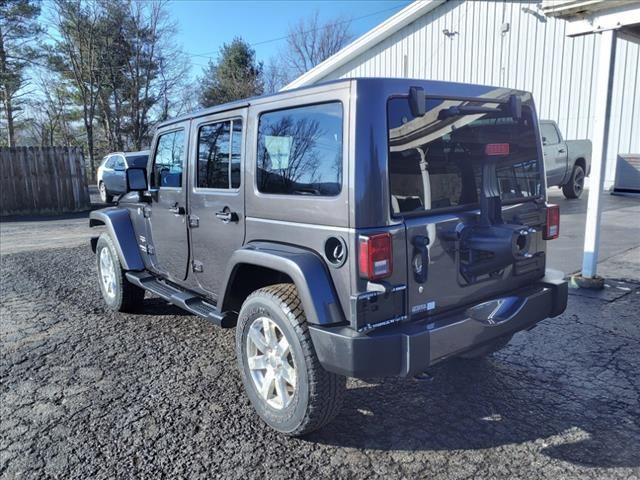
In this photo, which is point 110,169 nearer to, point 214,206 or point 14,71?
point 214,206

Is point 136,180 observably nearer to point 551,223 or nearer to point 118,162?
point 551,223

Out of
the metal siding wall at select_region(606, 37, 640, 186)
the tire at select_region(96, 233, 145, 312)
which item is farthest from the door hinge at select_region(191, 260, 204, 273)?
the metal siding wall at select_region(606, 37, 640, 186)

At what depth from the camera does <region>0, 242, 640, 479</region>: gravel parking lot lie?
2588mm

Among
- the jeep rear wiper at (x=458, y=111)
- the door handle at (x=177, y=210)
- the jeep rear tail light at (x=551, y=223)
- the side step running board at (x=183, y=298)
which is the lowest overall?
the side step running board at (x=183, y=298)

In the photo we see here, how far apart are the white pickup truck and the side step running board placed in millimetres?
9954

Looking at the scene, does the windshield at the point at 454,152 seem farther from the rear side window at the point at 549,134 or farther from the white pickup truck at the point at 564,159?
the rear side window at the point at 549,134

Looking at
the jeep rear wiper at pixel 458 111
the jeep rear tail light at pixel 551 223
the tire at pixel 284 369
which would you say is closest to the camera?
the tire at pixel 284 369

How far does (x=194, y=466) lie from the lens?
259 centimetres

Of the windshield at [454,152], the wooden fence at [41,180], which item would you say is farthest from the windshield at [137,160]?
the windshield at [454,152]

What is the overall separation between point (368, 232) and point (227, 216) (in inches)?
51.0

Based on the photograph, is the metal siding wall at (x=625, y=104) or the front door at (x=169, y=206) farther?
the metal siding wall at (x=625, y=104)

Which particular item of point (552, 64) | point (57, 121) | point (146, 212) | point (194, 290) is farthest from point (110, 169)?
point (57, 121)

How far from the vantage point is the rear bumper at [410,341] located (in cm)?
238

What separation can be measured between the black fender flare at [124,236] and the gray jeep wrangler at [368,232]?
4.87 ft
